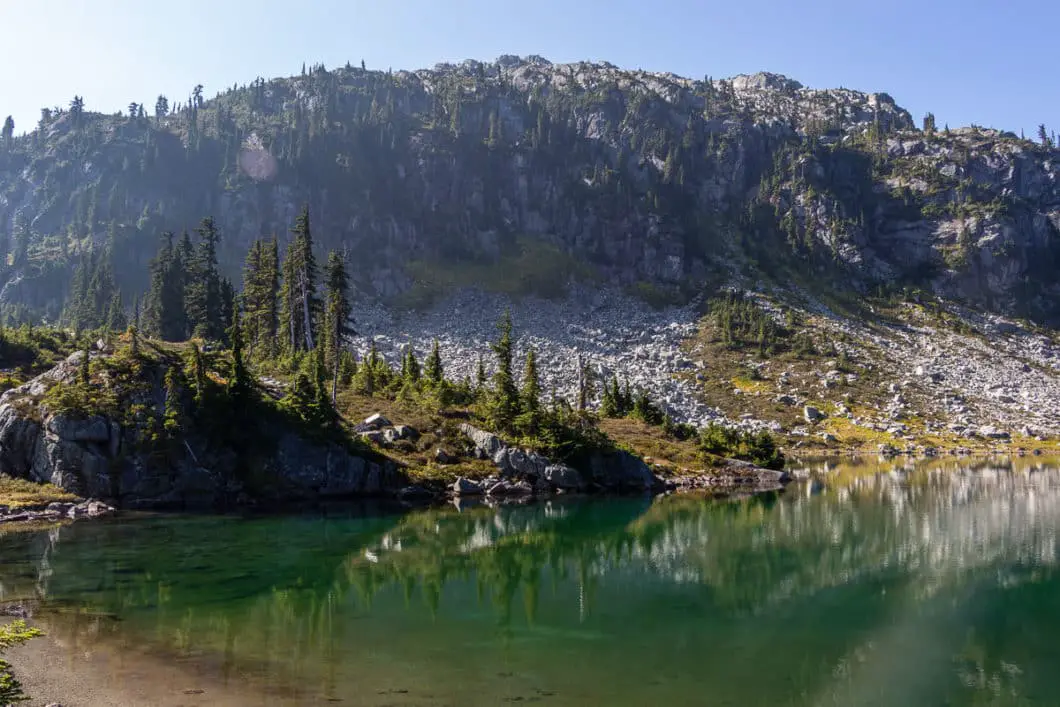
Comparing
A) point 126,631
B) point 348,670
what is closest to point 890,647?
point 348,670

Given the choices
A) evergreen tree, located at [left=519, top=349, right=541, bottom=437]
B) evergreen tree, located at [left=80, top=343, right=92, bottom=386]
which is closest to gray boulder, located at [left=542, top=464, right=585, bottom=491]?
evergreen tree, located at [left=519, top=349, right=541, bottom=437]

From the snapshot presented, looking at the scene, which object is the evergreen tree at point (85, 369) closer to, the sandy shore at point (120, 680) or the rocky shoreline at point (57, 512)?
the rocky shoreline at point (57, 512)

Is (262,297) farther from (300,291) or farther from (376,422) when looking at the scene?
(376,422)

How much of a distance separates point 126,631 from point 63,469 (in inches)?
A: 1353

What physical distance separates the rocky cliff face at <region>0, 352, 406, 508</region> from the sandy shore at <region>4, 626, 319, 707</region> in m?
34.4

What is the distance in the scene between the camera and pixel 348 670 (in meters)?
22.5

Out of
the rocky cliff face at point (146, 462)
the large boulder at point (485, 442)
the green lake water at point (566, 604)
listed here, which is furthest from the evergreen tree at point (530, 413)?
the green lake water at point (566, 604)

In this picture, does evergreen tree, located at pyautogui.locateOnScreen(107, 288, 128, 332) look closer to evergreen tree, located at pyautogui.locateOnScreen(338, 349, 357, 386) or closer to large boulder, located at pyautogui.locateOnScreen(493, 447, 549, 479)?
evergreen tree, located at pyautogui.locateOnScreen(338, 349, 357, 386)

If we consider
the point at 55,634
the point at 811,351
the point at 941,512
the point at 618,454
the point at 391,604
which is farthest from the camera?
the point at 811,351

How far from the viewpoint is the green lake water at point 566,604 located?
2227cm

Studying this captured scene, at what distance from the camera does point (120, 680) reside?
20969 mm

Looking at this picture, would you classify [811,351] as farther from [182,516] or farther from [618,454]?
[182,516]

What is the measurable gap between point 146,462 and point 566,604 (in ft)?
130

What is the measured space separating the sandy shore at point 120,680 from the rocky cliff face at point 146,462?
34434mm
